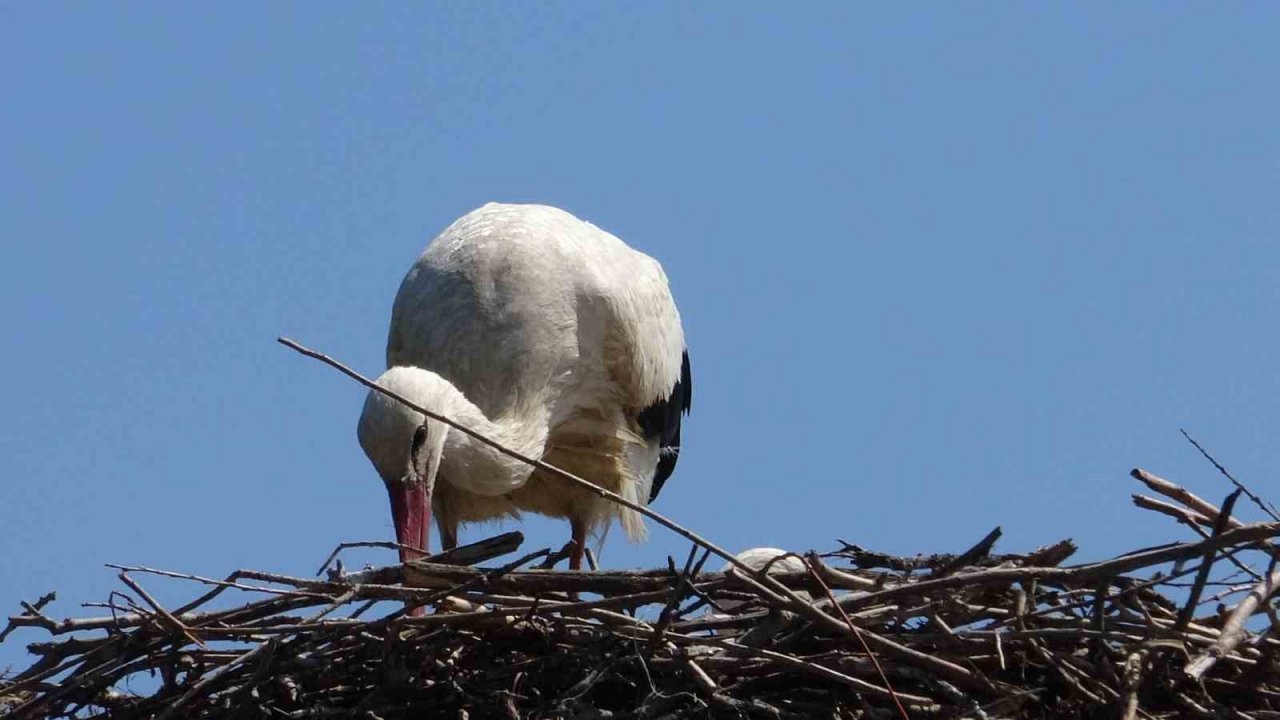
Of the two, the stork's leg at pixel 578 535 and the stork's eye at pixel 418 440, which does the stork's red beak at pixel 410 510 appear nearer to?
the stork's eye at pixel 418 440

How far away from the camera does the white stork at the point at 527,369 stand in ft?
22.3

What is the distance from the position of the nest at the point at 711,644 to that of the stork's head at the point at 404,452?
3.87 feet

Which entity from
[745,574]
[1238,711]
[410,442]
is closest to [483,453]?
[410,442]

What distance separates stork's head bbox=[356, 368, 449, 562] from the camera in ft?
21.1

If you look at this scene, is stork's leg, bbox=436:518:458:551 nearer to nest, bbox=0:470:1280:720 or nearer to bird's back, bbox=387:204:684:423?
bird's back, bbox=387:204:684:423

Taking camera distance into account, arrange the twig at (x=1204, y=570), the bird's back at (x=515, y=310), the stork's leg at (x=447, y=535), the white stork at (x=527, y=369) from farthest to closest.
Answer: the stork's leg at (x=447, y=535)
the bird's back at (x=515, y=310)
the white stork at (x=527, y=369)
the twig at (x=1204, y=570)

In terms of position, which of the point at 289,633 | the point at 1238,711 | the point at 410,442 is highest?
the point at 410,442

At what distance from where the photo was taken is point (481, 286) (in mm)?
7336

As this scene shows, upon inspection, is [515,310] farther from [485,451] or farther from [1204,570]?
[1204,570]

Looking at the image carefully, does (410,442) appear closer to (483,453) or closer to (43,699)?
(483,453)

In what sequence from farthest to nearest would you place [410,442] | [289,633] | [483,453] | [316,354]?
[483,453], [410,442], [289,633], [316,354]

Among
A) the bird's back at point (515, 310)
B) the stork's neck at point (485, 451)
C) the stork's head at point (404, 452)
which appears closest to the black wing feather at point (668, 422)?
the bird's back at point (515, 310)

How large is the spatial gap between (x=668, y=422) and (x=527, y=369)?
1135 millimetres

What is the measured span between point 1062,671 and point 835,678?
1.64 ft
